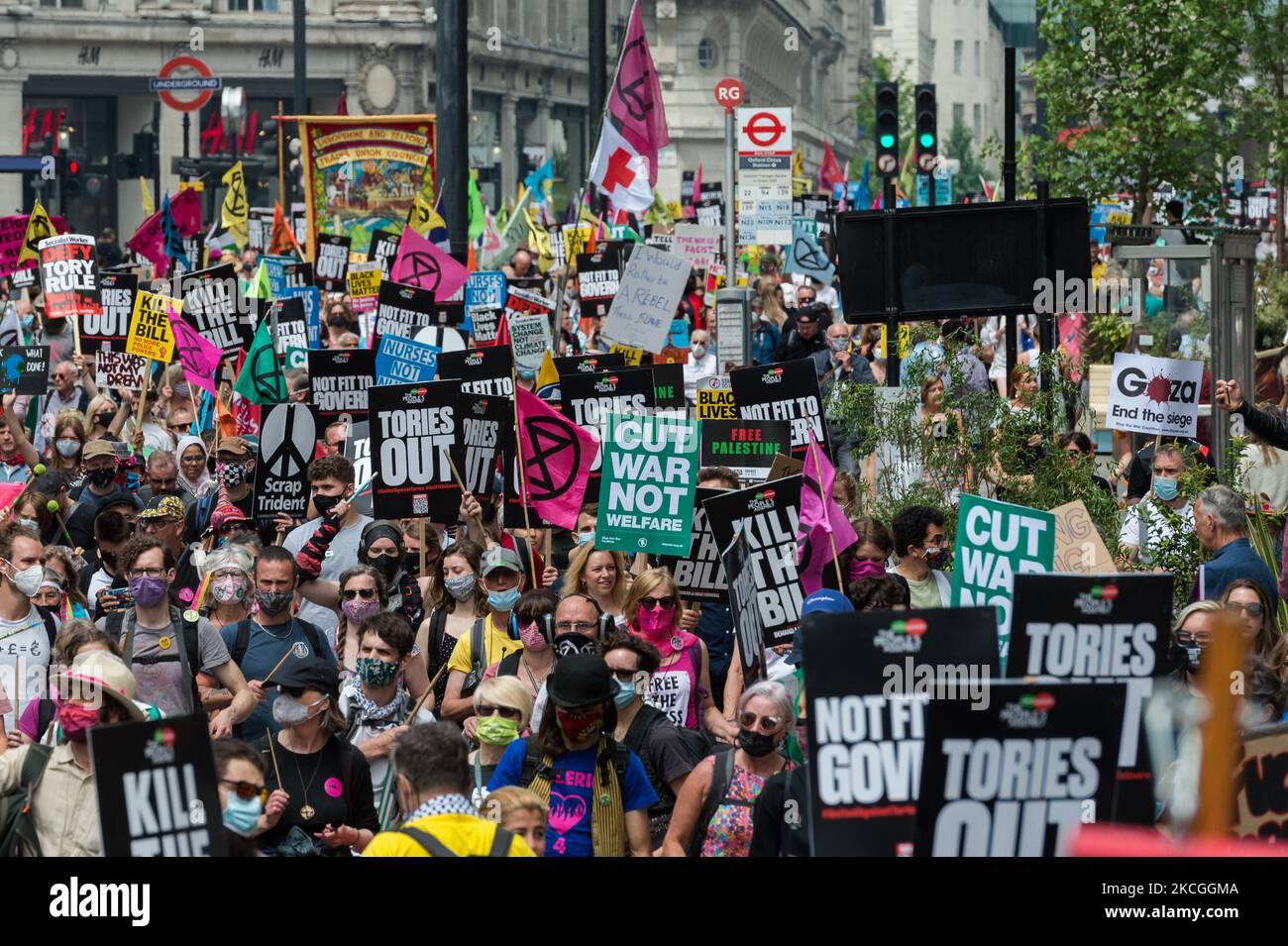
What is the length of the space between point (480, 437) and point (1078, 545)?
3513 mm

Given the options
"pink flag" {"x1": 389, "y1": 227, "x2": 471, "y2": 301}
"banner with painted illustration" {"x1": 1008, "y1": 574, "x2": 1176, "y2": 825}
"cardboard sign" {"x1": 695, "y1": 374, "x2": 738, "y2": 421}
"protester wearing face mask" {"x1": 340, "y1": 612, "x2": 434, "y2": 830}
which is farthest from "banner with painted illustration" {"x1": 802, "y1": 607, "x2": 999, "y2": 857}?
"pink flag" {"x1": 389, "y1": 227, "x2": 471, "y2": 301}

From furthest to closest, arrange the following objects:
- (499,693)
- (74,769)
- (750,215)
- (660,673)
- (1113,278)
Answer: (1113,278) → (750,215) → (660,673) → (499,693) → (74,769)

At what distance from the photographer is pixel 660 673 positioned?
28.0 ft

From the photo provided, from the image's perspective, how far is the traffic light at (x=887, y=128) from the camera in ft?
56.3

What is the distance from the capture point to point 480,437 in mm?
11383

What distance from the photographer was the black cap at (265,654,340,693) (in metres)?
7.12

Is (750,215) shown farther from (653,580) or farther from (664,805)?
(664,805)

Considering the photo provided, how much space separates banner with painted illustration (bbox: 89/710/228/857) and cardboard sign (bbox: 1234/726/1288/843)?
2398 millimetres

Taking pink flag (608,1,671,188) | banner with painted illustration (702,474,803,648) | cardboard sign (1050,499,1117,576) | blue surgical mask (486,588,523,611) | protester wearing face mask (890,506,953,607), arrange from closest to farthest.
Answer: banner with painted illustration (702,474,803,648), cardboard sign (1050,499,1117,576), blue surgical mask (486,588,523,611), protester wearing face mask (890,506,953,607), pink flag (608,1,671,188)

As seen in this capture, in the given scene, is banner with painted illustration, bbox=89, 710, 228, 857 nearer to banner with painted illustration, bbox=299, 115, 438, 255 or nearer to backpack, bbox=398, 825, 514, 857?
backpack, bbox=398, 825, 514, 857

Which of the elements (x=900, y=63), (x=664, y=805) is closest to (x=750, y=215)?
(x=664, y=805)

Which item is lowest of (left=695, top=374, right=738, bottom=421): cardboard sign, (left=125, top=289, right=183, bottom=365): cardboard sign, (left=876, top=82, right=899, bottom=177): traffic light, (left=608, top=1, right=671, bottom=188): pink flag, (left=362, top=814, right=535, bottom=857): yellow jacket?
(left=362, top=814, right=535, bottom=857): yellow jacket

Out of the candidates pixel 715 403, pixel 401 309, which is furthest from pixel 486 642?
pixel 401 309
